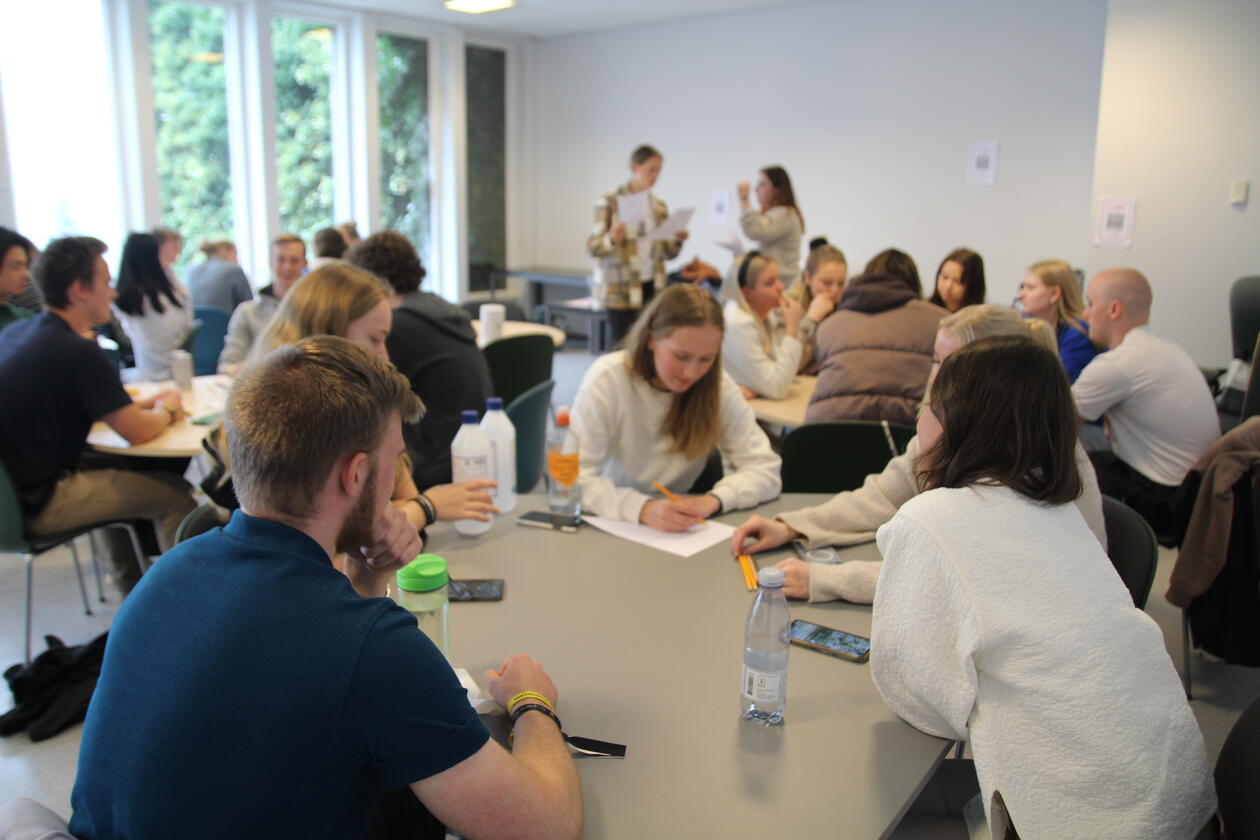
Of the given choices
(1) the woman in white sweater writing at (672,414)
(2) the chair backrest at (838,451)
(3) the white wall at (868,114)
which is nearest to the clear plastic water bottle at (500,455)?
A: (1) the woman in white sweater writing at (672,414)

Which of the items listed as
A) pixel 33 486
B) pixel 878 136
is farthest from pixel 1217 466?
pixel 878 136

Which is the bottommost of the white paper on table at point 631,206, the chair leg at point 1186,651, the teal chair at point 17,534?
the chair leg at point 1186,651

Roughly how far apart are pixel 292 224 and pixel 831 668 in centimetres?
740

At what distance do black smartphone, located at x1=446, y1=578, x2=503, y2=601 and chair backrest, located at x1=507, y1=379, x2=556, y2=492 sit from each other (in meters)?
1.32

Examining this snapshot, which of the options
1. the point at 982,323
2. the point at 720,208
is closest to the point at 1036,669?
the point at 982,323

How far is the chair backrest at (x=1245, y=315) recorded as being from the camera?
4.59m

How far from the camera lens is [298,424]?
1.08 m

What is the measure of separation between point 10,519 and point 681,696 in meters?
2.36

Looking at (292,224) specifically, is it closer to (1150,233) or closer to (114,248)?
(114,248)

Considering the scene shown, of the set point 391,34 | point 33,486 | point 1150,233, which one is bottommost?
point 33,486

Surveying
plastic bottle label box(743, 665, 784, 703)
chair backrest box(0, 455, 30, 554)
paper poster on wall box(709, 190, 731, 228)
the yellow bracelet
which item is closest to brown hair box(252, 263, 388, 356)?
chair backrest box(0, 455, 30, 554)

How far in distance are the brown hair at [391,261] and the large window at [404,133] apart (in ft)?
17.3

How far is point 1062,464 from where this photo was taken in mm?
1402

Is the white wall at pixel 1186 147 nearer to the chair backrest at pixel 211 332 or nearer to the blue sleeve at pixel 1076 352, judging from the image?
the blue sleeve at pixel 1076 352
